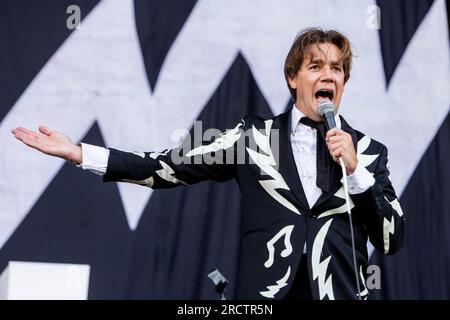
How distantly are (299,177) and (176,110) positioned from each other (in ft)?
5.05

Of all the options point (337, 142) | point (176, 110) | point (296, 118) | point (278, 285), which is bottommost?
point (278, 285)

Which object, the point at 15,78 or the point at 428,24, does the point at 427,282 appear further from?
the point at 15,78

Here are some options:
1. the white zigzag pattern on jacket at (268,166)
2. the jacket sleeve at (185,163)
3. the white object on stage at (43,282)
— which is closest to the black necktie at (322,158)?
the white zigzag pattern on jacket at (268,166)

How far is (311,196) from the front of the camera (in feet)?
10.2

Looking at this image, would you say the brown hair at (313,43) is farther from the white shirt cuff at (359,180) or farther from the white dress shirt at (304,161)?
the white shirt cuff at (359,180)

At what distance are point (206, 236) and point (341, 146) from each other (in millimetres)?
1830

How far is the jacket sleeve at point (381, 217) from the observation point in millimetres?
2979

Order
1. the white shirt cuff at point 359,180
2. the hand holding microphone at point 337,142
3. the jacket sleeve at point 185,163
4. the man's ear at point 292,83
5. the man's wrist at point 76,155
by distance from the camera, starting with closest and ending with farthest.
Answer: the hand holding microphone at point 337,142 < the white shirt cuff at point 359,180 < the man's wrist at point 76,155 < the jacket sleeve at point 185,163 < the man's ear at point 292,83

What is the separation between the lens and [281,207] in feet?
10.1

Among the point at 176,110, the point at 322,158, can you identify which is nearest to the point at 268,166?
the point at 322,158

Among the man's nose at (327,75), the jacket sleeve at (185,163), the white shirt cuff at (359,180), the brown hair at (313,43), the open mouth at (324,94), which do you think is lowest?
the white shirt cuff at (359,180)

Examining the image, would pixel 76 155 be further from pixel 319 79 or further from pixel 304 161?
pixel 319 79
